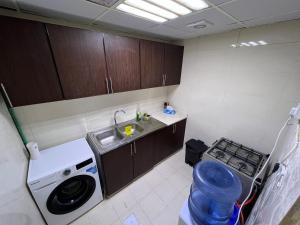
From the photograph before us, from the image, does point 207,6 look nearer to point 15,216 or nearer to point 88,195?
point 15,216

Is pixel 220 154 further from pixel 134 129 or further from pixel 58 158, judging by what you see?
pixel 58 158

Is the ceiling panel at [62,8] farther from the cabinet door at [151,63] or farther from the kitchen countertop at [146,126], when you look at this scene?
the kitchen countertop at [146,126]

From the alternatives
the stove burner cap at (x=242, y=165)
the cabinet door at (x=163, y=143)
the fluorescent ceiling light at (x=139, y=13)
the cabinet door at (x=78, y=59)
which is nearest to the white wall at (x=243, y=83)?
the stove burner cap at (x=242, y=165)

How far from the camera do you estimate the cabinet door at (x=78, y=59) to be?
112 cm

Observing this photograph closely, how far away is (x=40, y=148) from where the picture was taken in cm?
151

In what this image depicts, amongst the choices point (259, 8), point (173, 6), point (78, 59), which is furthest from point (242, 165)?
point (78, 59)

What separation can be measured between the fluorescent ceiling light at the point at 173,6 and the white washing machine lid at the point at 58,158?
62.5 inches

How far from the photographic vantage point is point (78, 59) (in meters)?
1.25

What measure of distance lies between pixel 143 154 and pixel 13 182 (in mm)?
1370

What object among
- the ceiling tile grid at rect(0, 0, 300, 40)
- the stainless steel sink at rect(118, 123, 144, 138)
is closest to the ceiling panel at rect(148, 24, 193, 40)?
the ceiling tile grid at rect(0, 0, 300, 40)

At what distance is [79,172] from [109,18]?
1.64 m

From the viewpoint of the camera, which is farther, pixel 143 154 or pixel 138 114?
pixel 138 114

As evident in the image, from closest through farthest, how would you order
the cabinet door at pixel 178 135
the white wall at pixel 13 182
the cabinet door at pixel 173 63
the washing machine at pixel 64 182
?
the white wall at pixel 13 182, the washing machine at pixel 64 182, the cabinet door at pixel 173 63, the cabinet door at pixel 178 135

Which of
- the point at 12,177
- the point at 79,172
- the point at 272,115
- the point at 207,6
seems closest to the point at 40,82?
the point at 12,177
